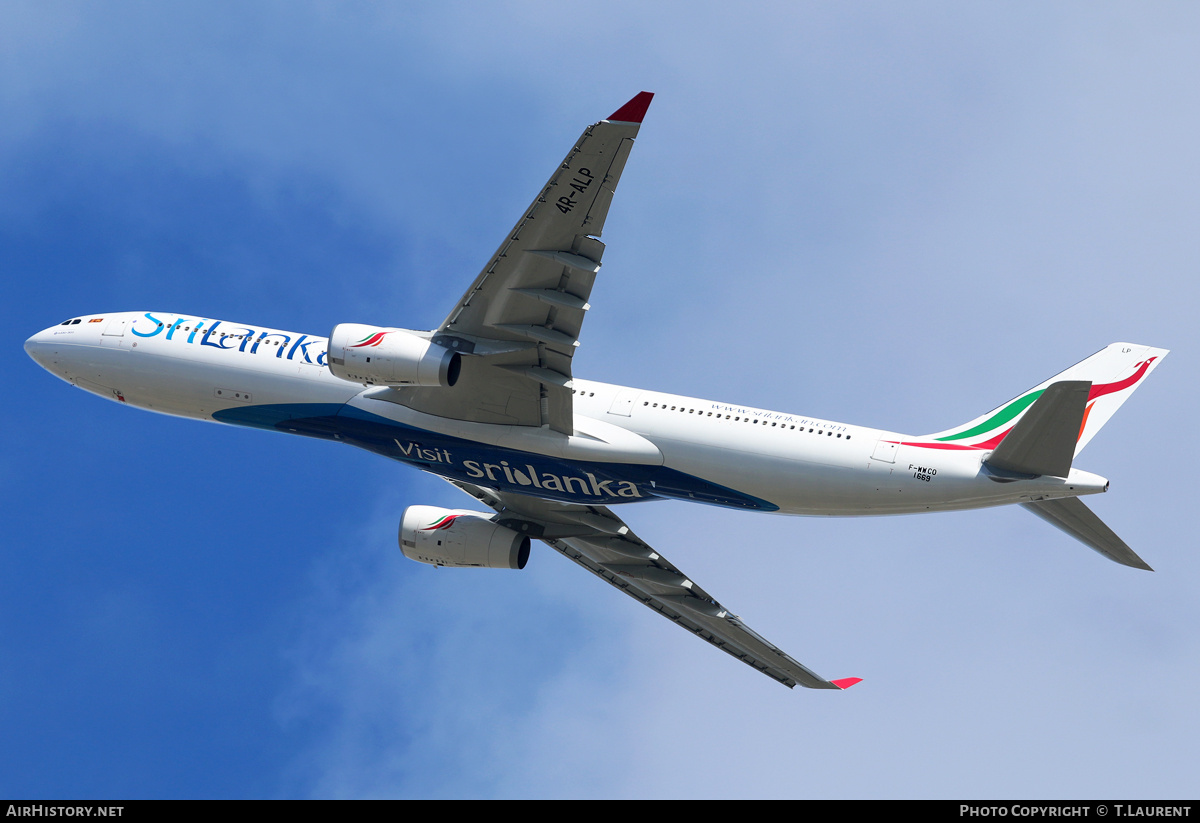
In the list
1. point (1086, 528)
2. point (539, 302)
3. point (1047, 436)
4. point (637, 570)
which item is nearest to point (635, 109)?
point (539, 302)

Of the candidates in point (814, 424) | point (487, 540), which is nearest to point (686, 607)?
point (487, 540)

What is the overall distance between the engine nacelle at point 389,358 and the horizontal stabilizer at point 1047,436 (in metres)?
13.0

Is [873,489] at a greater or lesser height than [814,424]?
lesser

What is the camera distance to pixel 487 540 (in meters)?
36.2

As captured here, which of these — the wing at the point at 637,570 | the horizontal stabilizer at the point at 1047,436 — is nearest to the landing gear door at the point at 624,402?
the wing at the point at 637,570

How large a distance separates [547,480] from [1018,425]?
11.8 meters

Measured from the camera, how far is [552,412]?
30719mm

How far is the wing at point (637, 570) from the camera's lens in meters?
37.5

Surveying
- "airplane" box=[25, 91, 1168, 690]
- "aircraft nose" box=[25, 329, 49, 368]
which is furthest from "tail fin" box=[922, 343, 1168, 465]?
"aircraft nose" box=[25, 329, 49, 368]

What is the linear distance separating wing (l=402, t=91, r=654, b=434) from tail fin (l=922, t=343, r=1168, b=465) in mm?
10048

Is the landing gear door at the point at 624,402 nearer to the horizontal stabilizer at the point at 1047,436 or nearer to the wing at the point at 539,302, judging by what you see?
the wing at the point at 539,302

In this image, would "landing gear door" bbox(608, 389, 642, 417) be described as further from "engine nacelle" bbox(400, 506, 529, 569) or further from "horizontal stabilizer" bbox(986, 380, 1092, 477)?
"horizontal stabilizer" bbox(986, 380, 1092, 477)

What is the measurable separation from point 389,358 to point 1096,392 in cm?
1828
